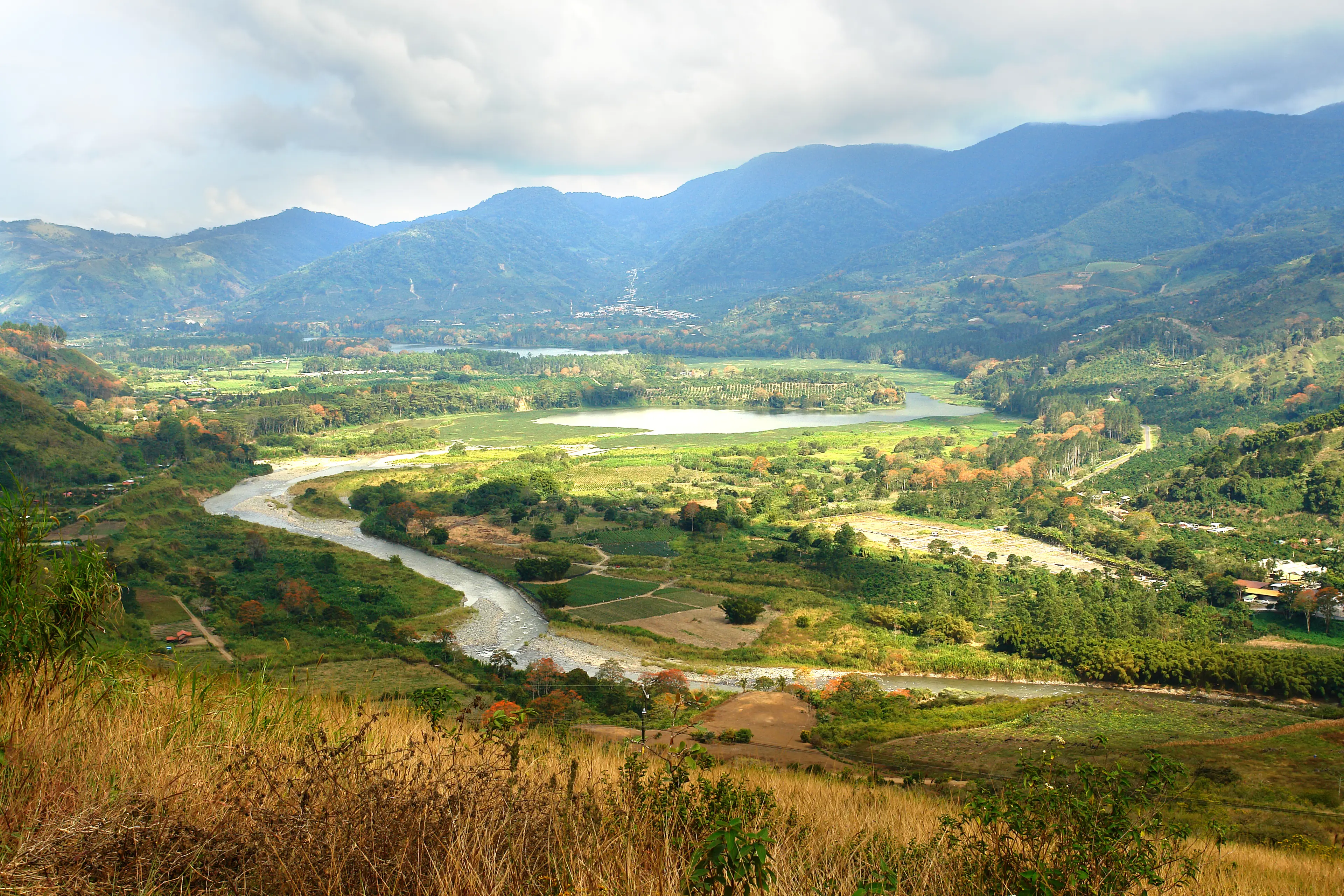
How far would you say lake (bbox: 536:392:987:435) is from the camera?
68188 millimetres

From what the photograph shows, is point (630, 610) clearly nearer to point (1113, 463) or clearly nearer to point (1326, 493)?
point (1326, 493)

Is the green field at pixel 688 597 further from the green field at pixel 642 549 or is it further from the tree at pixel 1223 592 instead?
the tree at pixel 1223 592

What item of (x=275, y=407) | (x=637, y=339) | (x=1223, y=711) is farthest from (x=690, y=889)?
(x=637, y=339)

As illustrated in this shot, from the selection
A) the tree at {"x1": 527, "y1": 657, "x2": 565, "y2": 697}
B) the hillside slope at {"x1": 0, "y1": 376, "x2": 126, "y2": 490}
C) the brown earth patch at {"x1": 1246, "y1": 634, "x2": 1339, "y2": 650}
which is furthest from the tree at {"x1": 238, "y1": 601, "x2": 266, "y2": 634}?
the brown earth patch at {"x1": 1246, "y1": 634, "x2": 1339, "y2": 650}

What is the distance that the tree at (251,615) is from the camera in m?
23.7

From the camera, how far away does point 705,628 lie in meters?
25.6

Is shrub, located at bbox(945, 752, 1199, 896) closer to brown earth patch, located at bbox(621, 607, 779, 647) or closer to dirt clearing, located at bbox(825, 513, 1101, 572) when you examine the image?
brown earth patch, located at bbox(621, 607, 779, 647)

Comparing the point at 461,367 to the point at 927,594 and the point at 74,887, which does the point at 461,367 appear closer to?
the point at 927,594

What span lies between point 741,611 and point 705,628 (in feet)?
4.24

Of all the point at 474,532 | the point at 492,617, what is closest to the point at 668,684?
the point at 492,617

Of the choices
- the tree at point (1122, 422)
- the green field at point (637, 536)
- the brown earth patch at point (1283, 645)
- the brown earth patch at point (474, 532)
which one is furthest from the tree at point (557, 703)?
the tree at point (1122, 422)

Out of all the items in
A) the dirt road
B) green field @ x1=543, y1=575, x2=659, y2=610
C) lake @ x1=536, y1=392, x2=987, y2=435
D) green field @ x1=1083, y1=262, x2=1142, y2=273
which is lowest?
green field @ x1=543, y1=575, x2=659, y2=610

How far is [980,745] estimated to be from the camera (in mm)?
15680

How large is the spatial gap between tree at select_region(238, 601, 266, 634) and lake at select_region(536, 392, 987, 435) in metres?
41.6
